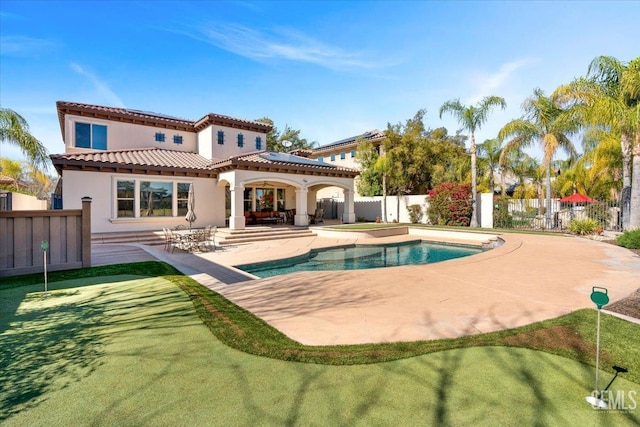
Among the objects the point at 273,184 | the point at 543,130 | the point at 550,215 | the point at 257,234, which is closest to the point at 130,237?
the point at 257,234

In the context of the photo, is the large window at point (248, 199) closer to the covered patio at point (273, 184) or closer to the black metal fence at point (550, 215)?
the covered patio at point (273, 184)

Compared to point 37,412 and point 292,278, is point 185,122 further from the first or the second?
point 37,412

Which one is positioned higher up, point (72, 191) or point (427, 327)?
point (72, 191)

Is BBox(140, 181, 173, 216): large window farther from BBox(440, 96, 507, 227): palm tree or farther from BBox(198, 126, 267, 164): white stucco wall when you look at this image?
BBox(440, 96, 507, 227): palm tree

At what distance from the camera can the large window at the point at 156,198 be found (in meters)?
16.8

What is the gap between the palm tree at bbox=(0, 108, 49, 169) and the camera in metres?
11.9

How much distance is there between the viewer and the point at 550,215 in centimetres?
1969

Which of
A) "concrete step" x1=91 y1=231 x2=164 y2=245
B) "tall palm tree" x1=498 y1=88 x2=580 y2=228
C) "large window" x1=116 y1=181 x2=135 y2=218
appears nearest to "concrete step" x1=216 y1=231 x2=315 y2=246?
"concrete step" x1=91 y1=231 x2=164 y2=245

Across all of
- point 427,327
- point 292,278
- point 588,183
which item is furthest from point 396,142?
point 427,327

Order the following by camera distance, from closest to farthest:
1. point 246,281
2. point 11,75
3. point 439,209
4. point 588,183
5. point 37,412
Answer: point 37,412 → point 246,281 → point 11,75 → point 439,209 → point 588,183

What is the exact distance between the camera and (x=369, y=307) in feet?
18.8

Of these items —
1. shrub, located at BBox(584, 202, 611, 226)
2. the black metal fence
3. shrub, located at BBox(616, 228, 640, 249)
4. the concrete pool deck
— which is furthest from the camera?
the black metal fence

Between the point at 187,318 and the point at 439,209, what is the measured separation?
2156 cm

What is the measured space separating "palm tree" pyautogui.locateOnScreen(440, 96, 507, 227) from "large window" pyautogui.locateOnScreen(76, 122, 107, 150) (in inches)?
893
